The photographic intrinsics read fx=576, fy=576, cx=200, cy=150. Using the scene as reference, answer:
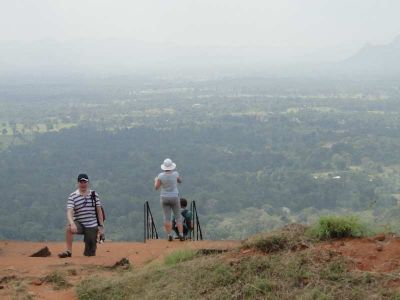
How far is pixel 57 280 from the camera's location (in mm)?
5816

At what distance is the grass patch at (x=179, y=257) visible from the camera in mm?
5797

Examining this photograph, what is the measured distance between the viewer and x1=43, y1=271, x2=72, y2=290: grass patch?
568 cm

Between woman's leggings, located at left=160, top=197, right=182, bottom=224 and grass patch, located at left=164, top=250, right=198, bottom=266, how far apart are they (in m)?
2.48

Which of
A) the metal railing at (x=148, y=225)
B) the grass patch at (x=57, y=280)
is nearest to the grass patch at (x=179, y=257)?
the grass patch at (x=57, y=280)

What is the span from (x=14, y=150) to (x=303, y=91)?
3356 inches

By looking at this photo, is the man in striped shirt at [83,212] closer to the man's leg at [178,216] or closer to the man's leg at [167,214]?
the man's leg at [167,214]

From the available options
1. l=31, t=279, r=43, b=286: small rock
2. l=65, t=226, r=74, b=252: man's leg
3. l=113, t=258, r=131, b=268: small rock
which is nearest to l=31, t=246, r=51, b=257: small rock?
l=65, t=226, r=74, b=252: man's leg

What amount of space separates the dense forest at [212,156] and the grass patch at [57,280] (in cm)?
316

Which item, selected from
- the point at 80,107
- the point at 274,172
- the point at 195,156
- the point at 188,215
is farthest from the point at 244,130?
the point at 188,215

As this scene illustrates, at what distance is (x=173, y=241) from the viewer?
28.3ft

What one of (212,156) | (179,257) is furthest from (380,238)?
(212,156)

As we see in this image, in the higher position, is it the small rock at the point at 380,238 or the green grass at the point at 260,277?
the small rock at the point at 380,238

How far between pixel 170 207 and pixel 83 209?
1855 mm

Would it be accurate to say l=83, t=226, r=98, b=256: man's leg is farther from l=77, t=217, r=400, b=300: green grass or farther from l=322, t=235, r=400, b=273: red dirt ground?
l=322, t=235, r=400, b=273: red dirt ground
